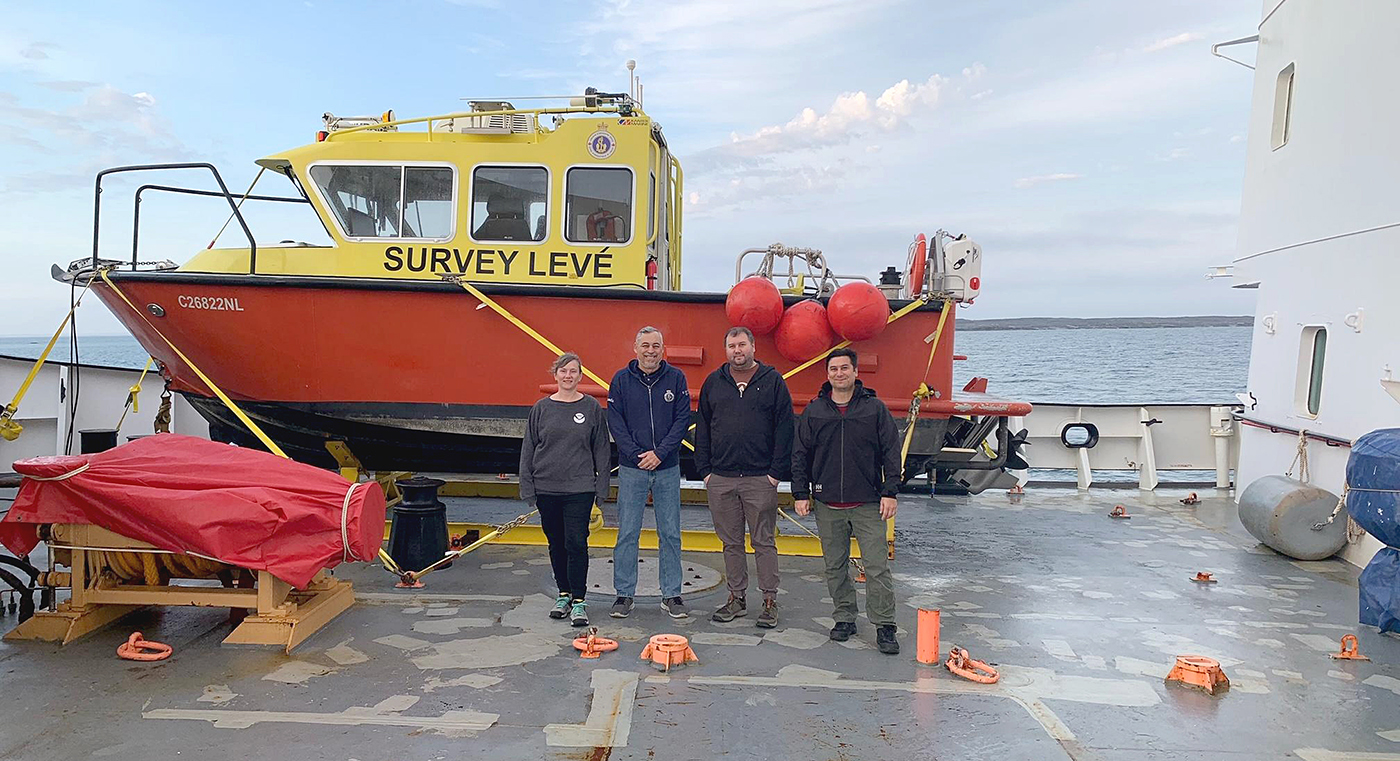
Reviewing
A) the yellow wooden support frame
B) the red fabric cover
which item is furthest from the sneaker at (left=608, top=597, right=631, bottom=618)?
the yellow wooden support frame

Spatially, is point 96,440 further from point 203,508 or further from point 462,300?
point 203,508

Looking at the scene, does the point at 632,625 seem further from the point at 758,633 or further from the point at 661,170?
the point at 661,170

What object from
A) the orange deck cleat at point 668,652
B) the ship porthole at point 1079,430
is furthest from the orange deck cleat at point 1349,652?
Answer: the ship porthole at point 1079,430

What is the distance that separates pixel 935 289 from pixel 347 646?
4167mm

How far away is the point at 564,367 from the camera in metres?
4.53

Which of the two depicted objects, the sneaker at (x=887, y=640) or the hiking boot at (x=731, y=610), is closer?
the sneaker at (x=887, y=640)

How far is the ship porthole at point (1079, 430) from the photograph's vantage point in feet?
32.2

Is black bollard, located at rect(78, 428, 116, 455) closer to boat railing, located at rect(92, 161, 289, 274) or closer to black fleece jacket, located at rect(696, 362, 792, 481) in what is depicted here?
boat railing, located at rect(92, 161, 289, 274)

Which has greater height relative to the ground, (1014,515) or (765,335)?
(765,335)

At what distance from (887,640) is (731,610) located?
83cm

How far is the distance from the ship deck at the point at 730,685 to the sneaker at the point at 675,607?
0.07 m

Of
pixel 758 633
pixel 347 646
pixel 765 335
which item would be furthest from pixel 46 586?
pixel 765 335

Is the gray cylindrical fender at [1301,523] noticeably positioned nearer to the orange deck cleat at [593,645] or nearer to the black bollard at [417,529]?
the orange deck cleat at [593,645]

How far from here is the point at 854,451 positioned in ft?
14.3
